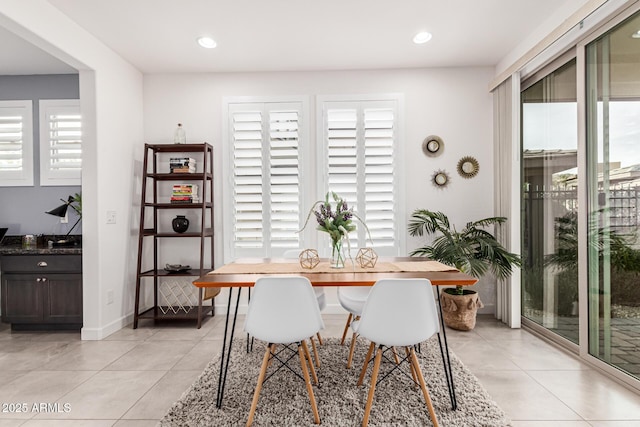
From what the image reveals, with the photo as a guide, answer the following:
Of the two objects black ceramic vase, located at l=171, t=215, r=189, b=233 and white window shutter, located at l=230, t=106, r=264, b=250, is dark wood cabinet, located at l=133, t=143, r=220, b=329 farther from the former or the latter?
white window shutter, located at l=230, t=106, r=264, b=250

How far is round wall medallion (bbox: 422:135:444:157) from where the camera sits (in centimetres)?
390

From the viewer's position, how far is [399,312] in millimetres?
1840

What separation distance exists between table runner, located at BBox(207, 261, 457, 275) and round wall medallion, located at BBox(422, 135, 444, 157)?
1.71m

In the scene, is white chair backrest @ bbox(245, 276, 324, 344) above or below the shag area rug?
above

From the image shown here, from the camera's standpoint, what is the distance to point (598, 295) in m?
2.54

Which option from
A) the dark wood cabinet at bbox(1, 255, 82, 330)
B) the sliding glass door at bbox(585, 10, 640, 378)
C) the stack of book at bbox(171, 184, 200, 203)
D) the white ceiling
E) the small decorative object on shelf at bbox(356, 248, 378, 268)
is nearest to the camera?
the sliding glass door at bbox(585, 10, 640, 378)

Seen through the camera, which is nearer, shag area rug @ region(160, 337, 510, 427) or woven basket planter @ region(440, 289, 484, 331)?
shag area rug @ region(160, 337, 510, 427)

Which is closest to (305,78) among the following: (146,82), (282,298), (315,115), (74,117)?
(315,115)

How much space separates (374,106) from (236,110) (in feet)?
5.30

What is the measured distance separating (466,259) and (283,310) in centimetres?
201

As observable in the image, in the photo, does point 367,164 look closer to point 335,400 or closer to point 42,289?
point 335,400

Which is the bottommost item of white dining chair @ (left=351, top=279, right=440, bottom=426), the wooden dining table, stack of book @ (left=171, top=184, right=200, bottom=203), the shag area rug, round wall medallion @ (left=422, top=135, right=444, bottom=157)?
the shag area rug

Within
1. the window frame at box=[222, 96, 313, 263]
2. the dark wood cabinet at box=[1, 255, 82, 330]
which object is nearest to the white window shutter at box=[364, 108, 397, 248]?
the window frame at box=[222, 96, 313, 263]

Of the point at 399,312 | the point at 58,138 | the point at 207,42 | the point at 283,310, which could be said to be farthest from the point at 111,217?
the point at 399,312
